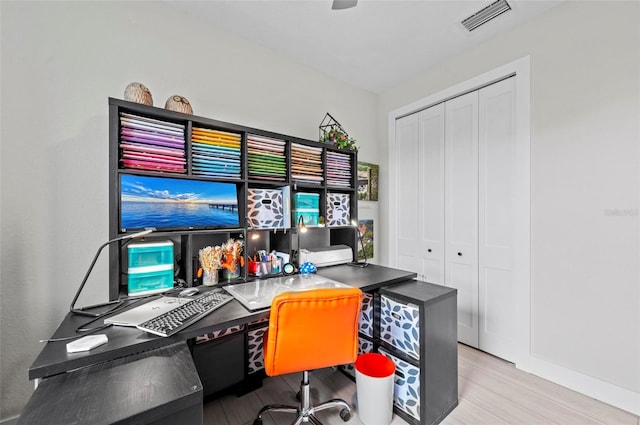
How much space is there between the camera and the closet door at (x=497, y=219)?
2.16m

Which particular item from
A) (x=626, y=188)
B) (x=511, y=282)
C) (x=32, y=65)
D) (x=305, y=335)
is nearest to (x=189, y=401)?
(x=305, y=335)

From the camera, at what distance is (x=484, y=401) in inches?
68.1

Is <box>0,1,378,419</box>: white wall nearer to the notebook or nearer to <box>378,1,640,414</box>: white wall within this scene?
the notebook

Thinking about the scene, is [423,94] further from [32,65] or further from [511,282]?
[32,65]

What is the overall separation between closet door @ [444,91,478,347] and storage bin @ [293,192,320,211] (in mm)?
1354

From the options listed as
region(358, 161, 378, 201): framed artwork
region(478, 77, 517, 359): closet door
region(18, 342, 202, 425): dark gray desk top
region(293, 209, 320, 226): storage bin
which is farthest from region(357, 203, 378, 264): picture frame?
region(18, 342, 202, 425): dark gray desk top

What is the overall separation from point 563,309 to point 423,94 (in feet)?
7.40

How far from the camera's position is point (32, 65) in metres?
1.43

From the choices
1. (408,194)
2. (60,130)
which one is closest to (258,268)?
(60,130)

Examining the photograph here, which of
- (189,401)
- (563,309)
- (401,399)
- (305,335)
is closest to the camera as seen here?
(189,401)

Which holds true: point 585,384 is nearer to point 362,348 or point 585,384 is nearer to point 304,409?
point 362,348

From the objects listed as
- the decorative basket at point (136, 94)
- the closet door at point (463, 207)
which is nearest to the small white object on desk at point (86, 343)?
the decorative basket at point (136, 94)

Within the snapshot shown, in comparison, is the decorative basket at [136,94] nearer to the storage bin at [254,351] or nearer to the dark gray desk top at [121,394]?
the dark gray desk top at [121,394]

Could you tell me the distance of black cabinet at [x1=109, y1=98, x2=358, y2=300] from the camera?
1394 millimetres
